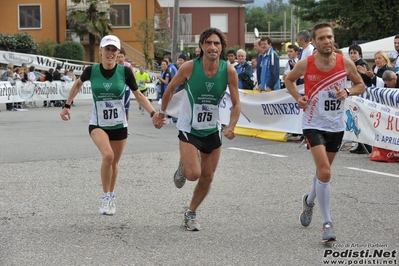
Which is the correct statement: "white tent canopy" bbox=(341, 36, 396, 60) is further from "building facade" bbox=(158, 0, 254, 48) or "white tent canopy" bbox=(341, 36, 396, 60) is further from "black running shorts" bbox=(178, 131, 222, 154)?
"building facade" bbox=(158, 0, 254, 48)

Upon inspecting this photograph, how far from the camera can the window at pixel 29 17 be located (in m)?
58.2

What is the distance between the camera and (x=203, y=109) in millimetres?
7410

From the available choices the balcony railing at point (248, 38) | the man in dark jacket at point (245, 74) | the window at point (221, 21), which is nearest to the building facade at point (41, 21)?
the balcony railing at point (248, 38)

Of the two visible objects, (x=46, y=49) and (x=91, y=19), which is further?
(x=91, y=19)

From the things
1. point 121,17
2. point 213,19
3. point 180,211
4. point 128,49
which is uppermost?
point 213,19

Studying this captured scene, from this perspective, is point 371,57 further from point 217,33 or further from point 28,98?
point 217,33

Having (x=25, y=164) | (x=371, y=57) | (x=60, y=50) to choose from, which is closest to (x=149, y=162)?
(x=25, y=164)

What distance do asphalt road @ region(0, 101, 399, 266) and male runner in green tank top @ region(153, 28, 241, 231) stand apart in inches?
22.6

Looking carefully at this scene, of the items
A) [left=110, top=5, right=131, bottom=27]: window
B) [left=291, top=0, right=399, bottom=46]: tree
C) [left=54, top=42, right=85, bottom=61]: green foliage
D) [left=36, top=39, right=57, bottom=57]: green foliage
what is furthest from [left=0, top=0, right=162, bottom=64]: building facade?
[left=291, top=0, right=399, bottom=46]: tree

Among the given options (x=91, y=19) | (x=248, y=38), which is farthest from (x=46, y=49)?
(x=248, y=38)

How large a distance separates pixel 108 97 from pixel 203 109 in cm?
135

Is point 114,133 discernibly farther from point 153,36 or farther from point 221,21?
point 221,21

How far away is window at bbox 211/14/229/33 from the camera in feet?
256

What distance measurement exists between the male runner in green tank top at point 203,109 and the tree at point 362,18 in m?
29.2
